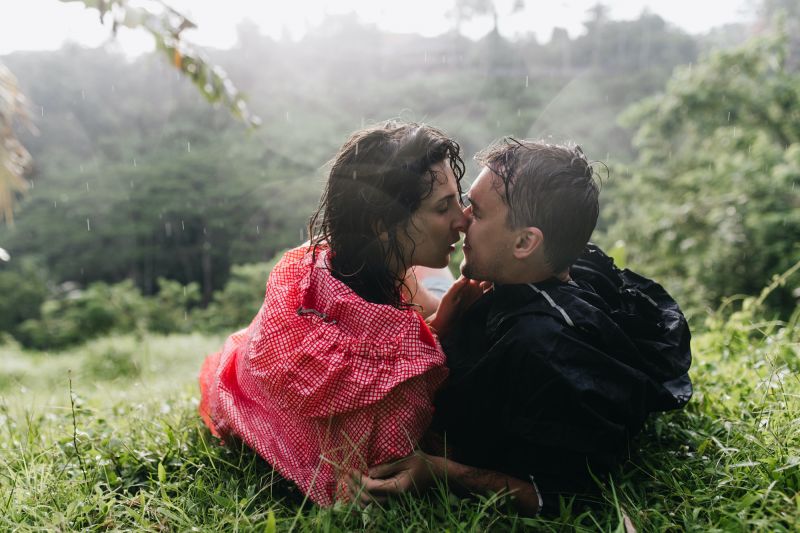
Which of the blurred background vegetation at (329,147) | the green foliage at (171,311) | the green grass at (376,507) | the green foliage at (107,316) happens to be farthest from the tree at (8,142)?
the green foliage at (171,311)

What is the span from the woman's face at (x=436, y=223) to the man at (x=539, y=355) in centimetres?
6

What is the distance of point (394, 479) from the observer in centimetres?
181

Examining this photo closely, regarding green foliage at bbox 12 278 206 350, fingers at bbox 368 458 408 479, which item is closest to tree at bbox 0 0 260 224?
fingers at bbox 368 458 408 479

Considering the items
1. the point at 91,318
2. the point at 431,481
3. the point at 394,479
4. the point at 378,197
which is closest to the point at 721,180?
the point at 378,197

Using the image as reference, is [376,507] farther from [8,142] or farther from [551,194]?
[8,142]

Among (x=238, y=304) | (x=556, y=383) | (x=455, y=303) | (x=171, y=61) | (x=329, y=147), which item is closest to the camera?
(x=556, y=383)

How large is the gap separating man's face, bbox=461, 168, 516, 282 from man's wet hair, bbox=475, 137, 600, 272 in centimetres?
3

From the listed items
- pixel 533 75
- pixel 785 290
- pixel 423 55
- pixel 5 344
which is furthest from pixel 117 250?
pixel 785 290

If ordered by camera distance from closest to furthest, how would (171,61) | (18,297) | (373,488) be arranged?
(373,488) → (171,61) → (18,297)

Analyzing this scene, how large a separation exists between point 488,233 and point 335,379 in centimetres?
67

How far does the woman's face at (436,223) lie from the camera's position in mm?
2051

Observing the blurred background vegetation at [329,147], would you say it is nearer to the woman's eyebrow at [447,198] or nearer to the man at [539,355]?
the man at [539,355]

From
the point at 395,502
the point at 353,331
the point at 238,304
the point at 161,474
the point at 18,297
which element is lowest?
the point at 18,297

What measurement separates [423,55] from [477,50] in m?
2.25
